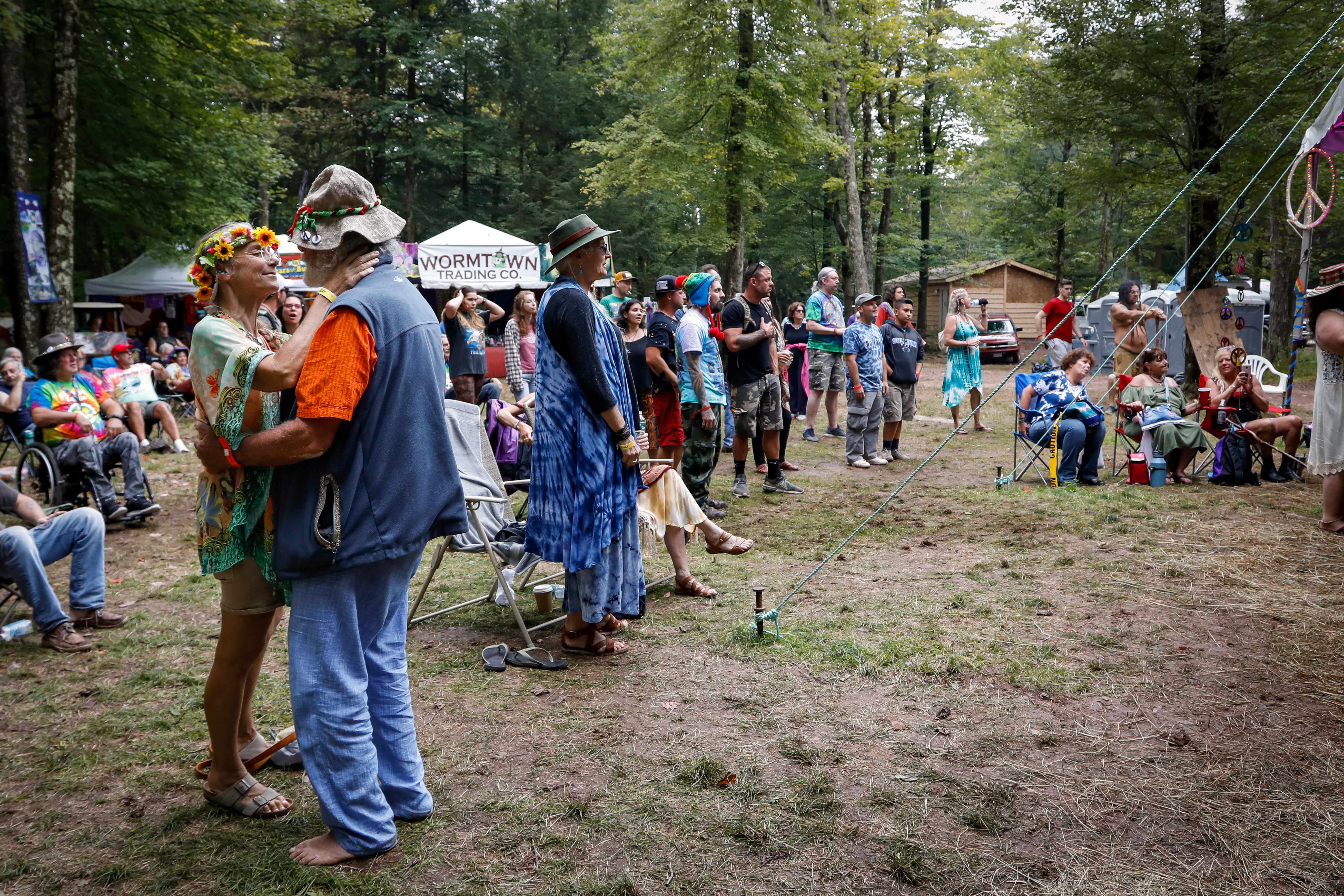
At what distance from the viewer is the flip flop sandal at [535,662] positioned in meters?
4.21

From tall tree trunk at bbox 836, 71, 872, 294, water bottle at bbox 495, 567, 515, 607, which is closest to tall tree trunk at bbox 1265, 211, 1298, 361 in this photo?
tall tree trunk at bbox 836, 71, 872, 294

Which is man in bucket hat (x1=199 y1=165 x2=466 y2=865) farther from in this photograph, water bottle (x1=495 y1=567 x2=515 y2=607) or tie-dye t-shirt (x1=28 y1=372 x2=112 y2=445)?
tie-dye t-shirt (x1=28 y1=372 x2=112 y2=445)

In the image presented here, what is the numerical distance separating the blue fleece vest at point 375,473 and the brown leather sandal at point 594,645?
1944mm

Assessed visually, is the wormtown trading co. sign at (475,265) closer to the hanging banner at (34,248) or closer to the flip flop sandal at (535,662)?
the hanging banner at (34,248)

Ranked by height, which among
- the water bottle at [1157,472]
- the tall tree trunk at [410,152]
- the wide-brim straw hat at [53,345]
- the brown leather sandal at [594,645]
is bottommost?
the brown leather sandal at [594,645]

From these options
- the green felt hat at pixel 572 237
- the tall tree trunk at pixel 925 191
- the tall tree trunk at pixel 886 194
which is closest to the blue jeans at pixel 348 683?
the green felt hat at pixel 572 237

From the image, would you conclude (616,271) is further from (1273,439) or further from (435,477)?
(435,477)

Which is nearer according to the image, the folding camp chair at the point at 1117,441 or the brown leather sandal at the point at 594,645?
the brown leather sandal at the point at 594,645

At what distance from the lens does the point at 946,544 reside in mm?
6406

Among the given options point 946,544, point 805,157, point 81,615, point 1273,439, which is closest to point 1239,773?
point 946,544

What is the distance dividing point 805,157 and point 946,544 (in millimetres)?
14598

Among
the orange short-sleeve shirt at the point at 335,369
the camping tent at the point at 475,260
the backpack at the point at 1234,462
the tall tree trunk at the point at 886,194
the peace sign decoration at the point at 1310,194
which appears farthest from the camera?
the tall tree trunk at the point at 886,194

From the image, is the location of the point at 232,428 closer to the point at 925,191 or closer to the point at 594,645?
the point at 594,645

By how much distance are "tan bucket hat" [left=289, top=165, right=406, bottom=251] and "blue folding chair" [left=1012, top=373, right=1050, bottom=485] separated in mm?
7176
